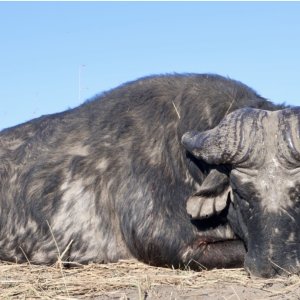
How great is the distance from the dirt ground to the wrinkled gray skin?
0.68ft

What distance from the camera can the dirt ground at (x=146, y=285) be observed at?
17.8 feet

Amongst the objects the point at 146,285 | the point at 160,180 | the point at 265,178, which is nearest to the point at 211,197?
the point at 160,180

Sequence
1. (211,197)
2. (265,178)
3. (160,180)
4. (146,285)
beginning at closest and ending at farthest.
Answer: (146,285) < (265,178) < (211,197) < (160,180)

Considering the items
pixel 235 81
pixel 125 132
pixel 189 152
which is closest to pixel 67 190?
pixel 125 132

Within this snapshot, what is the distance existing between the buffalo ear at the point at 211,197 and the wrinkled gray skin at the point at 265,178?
0.66ft

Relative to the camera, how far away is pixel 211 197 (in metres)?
6.72

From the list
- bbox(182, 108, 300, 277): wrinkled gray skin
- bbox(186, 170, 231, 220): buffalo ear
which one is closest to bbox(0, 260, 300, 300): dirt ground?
bbox(182, 108, 300, 277): wrinkled gray skin

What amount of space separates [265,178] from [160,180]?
4.28ft

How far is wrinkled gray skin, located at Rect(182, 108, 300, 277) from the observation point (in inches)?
234

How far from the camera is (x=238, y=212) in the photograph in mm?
6562

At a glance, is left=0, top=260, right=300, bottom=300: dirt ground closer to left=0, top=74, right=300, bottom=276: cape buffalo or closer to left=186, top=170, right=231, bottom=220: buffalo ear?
left=0, top=74, right=300, bottom=276: cape buffalo

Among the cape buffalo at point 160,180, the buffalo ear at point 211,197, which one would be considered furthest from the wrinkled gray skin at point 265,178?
the buffalo ear at point 211,197

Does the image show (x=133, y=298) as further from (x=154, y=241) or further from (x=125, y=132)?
(x=125, y=132)

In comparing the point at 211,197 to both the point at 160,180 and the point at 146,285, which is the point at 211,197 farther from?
the point at 146,285
